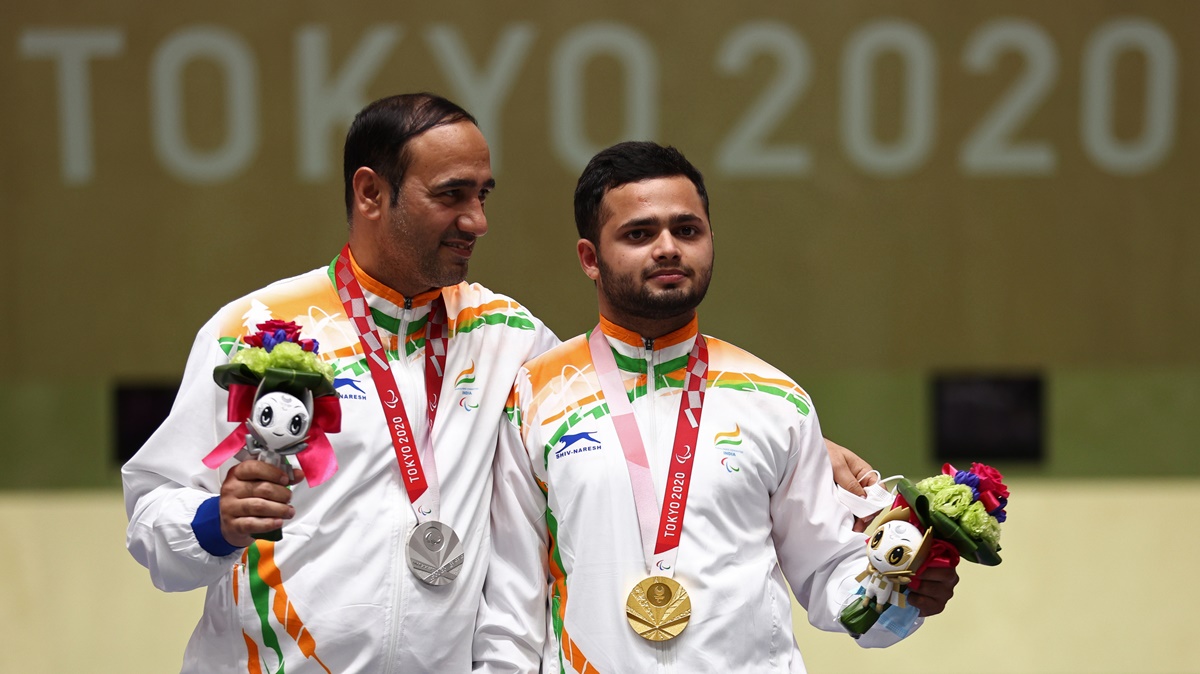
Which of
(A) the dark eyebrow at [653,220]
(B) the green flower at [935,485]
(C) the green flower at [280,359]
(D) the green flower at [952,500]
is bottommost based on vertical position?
(D) the green flower at [952,500]

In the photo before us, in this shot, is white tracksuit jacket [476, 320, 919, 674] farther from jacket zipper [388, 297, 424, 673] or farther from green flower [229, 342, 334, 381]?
green flower [229, 342, 334, 381]

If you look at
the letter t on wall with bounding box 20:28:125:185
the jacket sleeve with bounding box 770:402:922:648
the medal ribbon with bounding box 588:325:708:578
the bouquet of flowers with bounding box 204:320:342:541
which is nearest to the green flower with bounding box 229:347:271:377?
the bouquet of flowers with bounding box 204:320:342:541

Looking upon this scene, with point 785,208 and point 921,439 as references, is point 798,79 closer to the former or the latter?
point 785,208

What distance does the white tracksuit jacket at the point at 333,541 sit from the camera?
8.45 feet

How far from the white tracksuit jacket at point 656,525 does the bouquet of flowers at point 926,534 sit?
107mm

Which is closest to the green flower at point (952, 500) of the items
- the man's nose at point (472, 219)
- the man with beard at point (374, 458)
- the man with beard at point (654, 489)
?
the man with beard at point (654, 489)

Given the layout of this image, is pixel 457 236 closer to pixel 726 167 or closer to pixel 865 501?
pixel 865 501

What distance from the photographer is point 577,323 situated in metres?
5.64

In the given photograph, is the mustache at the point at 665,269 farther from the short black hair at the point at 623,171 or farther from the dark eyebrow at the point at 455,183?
the dark eyebrow at the point at 455,183

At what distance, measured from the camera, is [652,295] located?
2.63m

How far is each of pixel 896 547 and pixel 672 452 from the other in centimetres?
50

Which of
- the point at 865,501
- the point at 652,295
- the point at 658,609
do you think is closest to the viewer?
the point at 658,609

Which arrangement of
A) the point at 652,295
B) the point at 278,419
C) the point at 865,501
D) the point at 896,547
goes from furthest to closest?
1. the point at 865,501
2. the point at 652,295
3. the point at 896,547
4. the point at 278,419

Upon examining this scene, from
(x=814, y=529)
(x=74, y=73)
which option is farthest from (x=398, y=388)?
(x=74, y=73)
